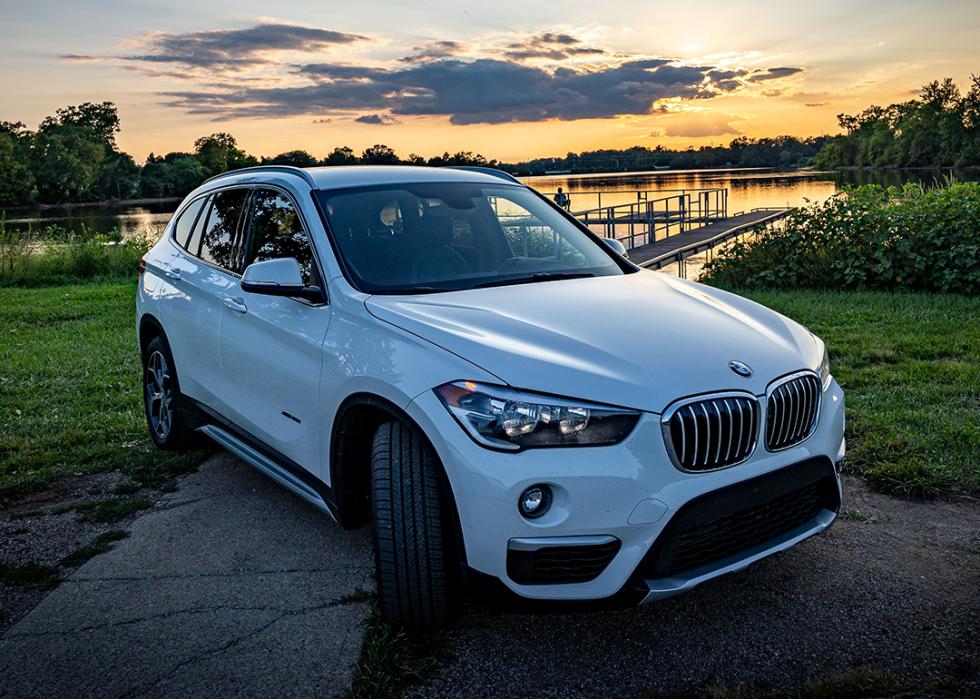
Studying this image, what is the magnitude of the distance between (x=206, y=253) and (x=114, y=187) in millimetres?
131062

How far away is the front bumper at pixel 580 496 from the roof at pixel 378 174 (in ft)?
6.19

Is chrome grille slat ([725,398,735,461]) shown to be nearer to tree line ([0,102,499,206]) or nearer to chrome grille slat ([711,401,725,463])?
chrome grille slat ([711,401,725,463])

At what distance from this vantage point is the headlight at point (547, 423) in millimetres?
2859

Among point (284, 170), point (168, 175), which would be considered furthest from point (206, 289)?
point (168, 175)

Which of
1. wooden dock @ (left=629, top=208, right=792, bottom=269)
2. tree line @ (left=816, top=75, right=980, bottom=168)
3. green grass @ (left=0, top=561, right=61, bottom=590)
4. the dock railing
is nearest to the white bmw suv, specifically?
green grass @ (left=0, top=561, right=61, bottom=590)

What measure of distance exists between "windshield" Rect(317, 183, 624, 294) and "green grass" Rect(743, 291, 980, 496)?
2.01 metres

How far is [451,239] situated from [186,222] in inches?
87.9

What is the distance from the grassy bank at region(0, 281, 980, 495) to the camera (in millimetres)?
5156

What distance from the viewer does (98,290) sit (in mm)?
15148

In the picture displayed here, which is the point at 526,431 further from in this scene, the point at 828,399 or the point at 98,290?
the point at 98,290

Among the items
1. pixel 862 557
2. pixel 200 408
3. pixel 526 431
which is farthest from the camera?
pixel 200 408

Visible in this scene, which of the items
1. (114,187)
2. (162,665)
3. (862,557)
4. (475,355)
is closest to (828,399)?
(862,557)


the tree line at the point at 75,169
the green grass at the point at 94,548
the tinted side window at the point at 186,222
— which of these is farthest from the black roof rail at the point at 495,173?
the tree line at the point at 75,169

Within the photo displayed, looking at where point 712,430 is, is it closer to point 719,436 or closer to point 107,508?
point 719,436
